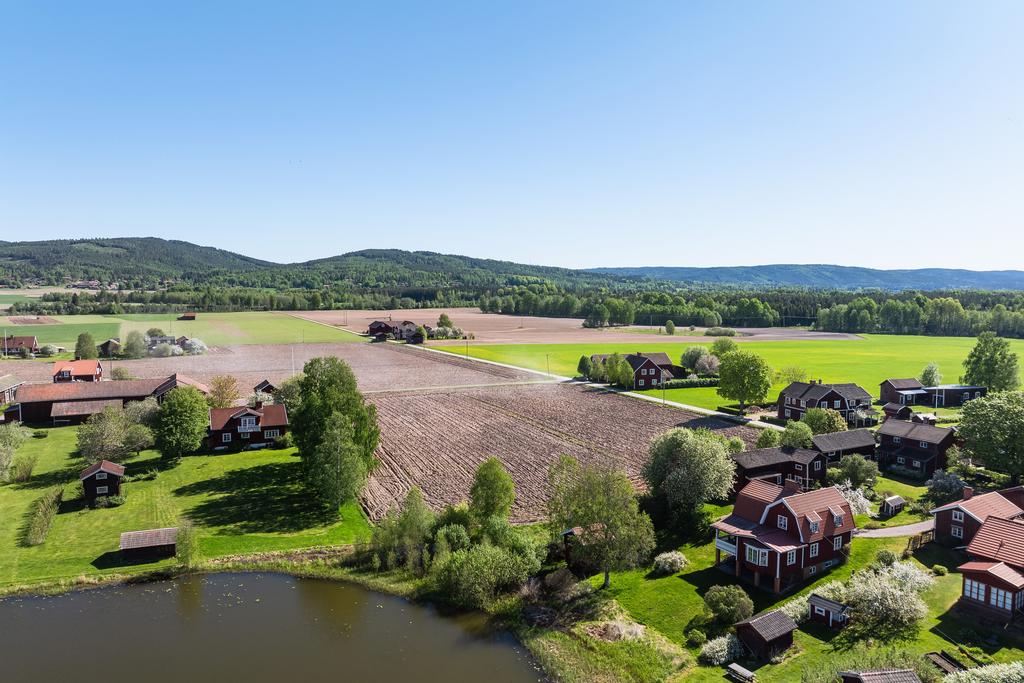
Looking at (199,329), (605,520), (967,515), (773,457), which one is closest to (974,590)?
(967,515)

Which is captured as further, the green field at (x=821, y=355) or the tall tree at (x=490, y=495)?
the green field at (x=821, y=355)

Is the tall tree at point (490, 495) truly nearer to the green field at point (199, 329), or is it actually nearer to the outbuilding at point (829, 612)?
the outbuilding at point (829, 612)

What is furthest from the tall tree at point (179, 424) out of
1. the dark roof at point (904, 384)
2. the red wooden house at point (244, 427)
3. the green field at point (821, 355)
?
the dark roof at point (904, 384)

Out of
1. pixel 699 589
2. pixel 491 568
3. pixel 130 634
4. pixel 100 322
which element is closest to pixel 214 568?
pixel 130 634

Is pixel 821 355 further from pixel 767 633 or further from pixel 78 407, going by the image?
pixel 78 407

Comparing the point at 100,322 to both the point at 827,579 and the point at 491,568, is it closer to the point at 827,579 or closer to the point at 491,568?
the point at 491,568

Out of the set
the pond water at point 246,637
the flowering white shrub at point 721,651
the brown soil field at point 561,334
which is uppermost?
the brown soil field at point 561,334

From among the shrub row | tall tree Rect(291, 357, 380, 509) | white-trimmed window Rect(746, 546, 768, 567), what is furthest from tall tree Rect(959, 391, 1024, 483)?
tall tree Rect(291, 357, 380, 509)
